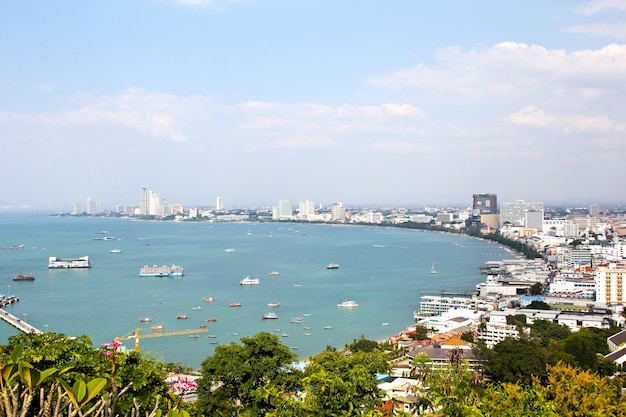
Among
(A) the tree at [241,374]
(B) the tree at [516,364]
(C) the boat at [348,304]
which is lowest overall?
(C) the boat at [348,304]

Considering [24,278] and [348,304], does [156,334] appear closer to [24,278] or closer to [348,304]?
[348,304]

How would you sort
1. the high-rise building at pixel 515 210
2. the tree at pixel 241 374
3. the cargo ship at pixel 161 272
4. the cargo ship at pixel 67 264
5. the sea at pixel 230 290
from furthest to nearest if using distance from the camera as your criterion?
the high-rise building at pixel 515 210 < the cargo ship at pixel 67 264 < the cargo ship at pixel 161 272 < the sea at pixel 230 290 < the tree at pixel 241 374

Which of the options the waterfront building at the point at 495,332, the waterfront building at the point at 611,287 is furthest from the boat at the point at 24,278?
the waterfront building at the point at 611,287

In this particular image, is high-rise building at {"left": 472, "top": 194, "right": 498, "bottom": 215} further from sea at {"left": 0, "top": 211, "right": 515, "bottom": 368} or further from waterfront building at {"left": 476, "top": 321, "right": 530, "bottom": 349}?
waterfront building at {"left": 476, "top": 321, "right": 530, "bottom": 349}

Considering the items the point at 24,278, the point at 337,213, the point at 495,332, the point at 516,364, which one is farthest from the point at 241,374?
the point at 337,213

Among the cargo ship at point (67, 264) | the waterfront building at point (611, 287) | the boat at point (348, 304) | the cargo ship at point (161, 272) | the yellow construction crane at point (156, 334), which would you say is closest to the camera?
the yellow construction crane at point (156, 334)

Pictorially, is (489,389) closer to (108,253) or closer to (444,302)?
(444,302)

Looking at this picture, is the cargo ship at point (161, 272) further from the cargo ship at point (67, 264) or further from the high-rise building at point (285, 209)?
the high-rise building at point (285, 209)
